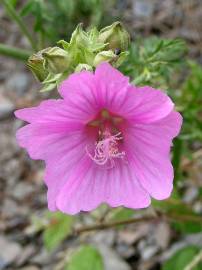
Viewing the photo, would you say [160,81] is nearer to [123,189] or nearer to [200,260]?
[123,189]

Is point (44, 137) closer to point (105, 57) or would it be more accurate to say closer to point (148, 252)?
point (105, 57)

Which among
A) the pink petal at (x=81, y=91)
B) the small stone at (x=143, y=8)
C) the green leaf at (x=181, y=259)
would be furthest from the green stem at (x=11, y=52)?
the small stone at (x=143, y=8)

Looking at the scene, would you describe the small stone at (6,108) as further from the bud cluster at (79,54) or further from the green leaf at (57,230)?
the bud cluster at (79,54)

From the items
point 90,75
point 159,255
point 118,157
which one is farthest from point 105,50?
point 159,255

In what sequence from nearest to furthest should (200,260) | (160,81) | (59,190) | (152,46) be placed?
(59,190), (160,81), (152,46), (200,260)

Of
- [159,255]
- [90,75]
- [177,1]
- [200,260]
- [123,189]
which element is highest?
[90,75]

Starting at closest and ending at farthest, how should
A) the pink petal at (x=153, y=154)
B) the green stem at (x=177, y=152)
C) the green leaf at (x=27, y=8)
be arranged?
the pink petal at (x=153, y=154) < the green leaf at (x=27, y=8) < the green stem at (x=177, y=152)
